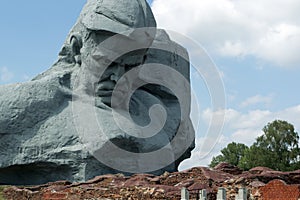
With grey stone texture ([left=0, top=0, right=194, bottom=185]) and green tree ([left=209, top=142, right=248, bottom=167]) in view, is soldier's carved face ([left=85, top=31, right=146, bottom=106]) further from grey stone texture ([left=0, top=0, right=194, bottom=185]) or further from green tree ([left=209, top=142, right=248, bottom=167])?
green tree ([left=209, top=142, right=248, bottom=167])

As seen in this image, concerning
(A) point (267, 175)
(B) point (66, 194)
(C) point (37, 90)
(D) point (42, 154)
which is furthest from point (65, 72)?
(A) point (267, 175)

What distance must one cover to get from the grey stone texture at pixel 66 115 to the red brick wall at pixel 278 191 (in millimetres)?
3781

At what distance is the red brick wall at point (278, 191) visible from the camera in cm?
795

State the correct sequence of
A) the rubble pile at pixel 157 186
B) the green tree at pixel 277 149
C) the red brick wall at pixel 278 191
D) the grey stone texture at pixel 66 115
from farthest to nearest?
the green tree at pixel 277 149
the grey stone texture at pixel 66 115
the rubble pile at pixel 157 186
the red brick wall at pixel 278 191

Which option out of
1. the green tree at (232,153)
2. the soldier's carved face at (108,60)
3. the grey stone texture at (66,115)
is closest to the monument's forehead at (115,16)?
the grey stone texture at (66,115)

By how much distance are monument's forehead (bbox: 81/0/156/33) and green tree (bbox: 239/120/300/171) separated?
10360mm

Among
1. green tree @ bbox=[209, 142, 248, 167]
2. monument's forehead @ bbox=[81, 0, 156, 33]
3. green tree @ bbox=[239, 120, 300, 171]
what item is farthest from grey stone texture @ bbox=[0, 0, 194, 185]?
green tree @ bbox=[209, 142, 248, 167]

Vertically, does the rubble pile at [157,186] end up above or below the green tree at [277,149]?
below

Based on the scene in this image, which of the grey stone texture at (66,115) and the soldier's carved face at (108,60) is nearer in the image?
the grey stone texture at (66,115)

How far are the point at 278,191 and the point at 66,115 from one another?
4901 mm

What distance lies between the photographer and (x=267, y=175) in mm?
9164

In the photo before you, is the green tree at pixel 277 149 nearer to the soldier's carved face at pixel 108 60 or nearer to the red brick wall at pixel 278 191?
the soldier's carved face at pixel 108 60

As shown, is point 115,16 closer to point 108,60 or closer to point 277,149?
point 108,60

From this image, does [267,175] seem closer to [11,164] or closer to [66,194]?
[66,194]
